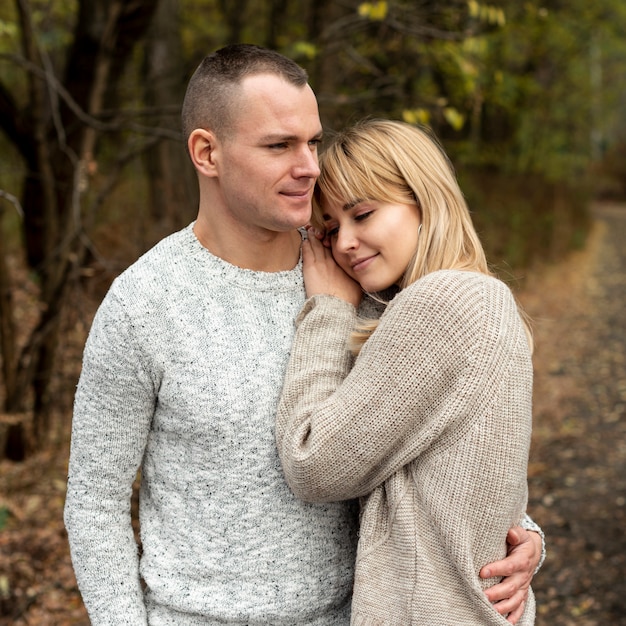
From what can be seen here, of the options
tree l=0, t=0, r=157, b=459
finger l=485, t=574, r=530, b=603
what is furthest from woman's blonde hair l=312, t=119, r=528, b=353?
tree l=0, t=0, r=157, b=459

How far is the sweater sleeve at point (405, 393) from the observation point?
5.56 feet

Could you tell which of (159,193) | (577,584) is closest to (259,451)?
(577,584)

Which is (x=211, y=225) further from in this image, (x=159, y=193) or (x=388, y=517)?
(x=159, y=193)

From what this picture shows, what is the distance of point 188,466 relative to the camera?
1861mm

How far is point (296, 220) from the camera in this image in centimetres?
189

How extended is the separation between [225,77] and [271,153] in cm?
23

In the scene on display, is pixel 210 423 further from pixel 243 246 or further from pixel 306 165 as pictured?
pixel 306 165

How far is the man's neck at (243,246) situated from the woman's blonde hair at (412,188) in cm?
20

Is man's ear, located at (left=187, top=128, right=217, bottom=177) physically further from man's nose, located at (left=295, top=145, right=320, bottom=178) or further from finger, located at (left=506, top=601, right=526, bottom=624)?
finger, located at (left=506, top=601, right=526, bottom=624)

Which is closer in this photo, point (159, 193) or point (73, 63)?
point (73, 63)

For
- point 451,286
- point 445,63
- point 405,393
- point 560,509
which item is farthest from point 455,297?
point 445,63

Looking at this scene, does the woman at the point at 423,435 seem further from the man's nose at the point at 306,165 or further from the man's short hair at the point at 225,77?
the man's short hair at the point at 225,77

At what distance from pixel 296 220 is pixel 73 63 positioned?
147 inches

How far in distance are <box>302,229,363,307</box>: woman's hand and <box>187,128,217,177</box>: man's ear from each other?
0.34m
